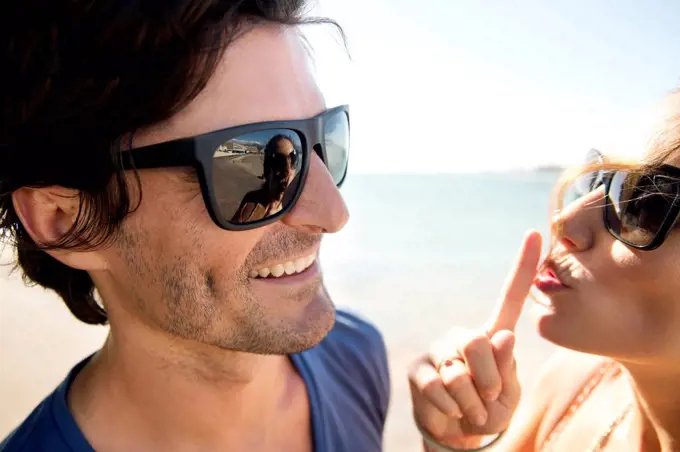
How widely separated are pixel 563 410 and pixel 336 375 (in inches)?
39.4

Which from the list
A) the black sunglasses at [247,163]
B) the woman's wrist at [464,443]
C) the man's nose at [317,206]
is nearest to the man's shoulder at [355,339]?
the woman's wrist at [464,443]

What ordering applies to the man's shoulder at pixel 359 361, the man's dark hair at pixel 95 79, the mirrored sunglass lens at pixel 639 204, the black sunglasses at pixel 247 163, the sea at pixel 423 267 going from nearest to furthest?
the man's dark hair at pixel 95 79
the black sunglasses at pixel 247 163
the mirrored sunglass lens at pixel 639 204
the man's shoulder at pixel 359 361
the sea at pixel 423 267

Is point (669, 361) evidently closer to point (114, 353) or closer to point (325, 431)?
point (325, 431)

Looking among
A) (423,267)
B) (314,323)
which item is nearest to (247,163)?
(314,323)

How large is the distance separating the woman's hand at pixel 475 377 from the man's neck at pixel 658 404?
509 millimetres

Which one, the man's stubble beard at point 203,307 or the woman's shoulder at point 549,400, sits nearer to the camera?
the man's stubble beard at point 203,307

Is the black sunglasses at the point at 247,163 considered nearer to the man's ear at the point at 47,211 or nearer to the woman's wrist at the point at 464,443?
the man's ear at the point at 47,211

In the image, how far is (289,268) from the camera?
5.22ft

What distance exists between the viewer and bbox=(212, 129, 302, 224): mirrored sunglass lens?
1368 millimetres

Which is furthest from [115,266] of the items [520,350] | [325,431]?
[520,350]

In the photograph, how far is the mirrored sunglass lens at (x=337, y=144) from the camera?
1.59 meters

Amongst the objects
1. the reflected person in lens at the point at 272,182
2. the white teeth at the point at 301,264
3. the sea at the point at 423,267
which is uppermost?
the reflected person in lens at the point at 272,182

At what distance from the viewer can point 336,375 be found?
6.12 ft

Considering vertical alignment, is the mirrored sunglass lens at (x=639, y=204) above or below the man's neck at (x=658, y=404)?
above
